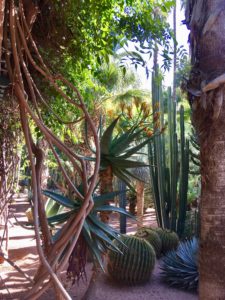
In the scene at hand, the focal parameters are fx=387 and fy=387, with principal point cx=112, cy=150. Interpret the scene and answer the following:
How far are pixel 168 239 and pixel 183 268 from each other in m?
1.80

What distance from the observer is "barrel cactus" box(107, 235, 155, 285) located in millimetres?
6586

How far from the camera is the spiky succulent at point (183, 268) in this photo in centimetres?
645

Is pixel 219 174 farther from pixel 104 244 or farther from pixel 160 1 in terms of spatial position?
pixel 104 244

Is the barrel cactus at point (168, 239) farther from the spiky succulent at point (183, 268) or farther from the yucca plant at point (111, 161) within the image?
the yucca plant at point (111, 161)

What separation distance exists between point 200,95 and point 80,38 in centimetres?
108

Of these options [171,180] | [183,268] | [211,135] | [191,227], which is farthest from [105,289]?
[211,135]

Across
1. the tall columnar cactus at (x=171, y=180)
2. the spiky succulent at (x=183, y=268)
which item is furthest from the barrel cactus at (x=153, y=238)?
the tall columnar cactus at (x=171, y=180)

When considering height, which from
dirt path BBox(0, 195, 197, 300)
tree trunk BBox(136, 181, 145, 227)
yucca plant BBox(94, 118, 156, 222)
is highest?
yucca plant BBox(94, 118, 156, 222)

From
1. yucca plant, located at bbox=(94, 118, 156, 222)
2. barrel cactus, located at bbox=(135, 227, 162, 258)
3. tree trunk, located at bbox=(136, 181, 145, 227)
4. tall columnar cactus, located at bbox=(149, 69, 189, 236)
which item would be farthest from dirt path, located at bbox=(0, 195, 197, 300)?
tree trunk, located at bbox=(136, 181, 145, 227)

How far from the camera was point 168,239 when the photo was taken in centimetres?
854

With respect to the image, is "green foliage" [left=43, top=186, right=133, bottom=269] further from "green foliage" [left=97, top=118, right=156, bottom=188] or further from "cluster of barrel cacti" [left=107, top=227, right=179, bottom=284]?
"cluster of barrel cacti" [left=107, top=227, right=179, bottom=284]

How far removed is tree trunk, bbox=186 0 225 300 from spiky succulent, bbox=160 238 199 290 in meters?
3.70

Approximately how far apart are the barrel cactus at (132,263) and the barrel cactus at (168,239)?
1763 millimetres

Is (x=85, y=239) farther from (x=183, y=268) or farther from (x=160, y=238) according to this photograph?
(x=160, y=238)
